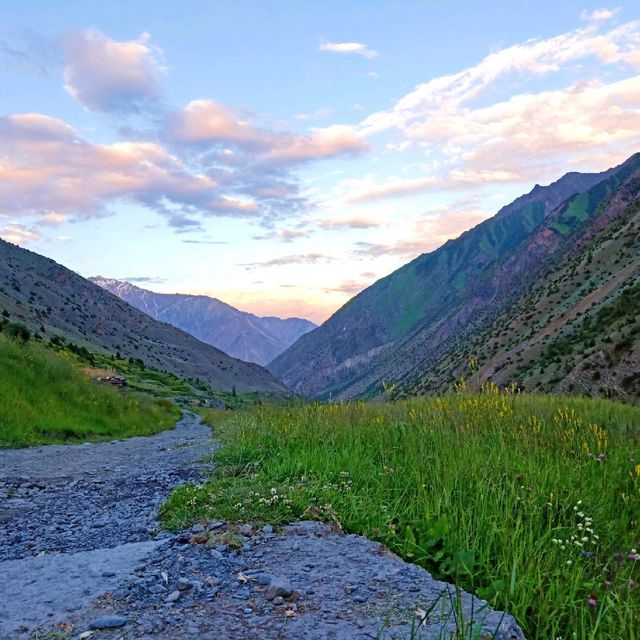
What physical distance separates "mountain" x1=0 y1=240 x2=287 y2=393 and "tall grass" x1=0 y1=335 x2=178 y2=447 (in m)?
86.5

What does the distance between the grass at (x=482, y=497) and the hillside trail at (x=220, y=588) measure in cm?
36

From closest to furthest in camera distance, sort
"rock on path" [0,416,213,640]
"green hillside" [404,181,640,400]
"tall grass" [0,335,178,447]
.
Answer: "rock on path" [0,416,213,640] < "tall grass" [0,335,178,447] < "green hillside" [404,181,640,400]

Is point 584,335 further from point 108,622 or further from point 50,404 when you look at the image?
point 108,622

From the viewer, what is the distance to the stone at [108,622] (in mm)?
3799

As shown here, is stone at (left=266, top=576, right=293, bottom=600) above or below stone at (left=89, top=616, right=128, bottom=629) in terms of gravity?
above

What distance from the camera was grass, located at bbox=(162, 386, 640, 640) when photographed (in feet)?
13.6

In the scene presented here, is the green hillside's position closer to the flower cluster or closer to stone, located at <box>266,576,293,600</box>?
the flower cluster

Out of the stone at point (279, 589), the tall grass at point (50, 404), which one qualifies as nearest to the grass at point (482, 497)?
the stone at point (279, 589)

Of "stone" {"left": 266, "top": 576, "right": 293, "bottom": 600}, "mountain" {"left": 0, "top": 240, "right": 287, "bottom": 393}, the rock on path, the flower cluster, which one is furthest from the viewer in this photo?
"mountain" {"left": 0, "top": 240, "right": 287, "bottom": 393}

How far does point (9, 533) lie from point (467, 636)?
21.2ft

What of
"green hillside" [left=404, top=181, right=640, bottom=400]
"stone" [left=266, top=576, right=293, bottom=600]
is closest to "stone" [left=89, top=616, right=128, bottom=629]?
"stone" [left=266, top=576, right=293, bottom=600]

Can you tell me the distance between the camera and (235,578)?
14.8ft

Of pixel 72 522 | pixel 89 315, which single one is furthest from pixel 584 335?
pixel 89 315

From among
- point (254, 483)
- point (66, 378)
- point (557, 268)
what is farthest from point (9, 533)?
point (557, 268)
